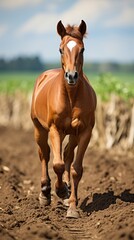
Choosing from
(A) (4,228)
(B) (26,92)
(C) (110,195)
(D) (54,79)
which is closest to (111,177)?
(C) (110,195)

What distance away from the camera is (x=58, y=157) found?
9250mm

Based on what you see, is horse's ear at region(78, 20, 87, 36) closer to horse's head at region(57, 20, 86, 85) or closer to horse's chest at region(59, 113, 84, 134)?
horse's head at region(57, 20, 86, 85)

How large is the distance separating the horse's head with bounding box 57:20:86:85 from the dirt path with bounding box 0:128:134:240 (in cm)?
197

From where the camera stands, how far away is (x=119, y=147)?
57.0 ft

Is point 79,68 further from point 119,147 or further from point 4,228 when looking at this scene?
point 119,147

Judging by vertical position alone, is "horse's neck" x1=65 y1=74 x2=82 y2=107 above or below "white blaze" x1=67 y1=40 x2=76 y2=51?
below

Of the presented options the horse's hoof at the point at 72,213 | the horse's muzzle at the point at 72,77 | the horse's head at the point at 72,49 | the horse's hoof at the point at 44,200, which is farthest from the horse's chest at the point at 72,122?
the horse's hoof at the point at 44,200

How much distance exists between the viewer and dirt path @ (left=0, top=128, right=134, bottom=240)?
7.68 m

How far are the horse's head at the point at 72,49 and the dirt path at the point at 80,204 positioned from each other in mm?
1972

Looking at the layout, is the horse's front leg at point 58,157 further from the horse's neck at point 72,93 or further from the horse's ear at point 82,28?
the horse's ear at point 82,28

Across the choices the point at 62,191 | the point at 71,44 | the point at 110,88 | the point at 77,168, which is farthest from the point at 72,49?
the point at 110,88

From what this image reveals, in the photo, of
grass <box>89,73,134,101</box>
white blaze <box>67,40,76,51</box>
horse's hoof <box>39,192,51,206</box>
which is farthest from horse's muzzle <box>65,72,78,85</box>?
grass <box>89,73,134,101</box>

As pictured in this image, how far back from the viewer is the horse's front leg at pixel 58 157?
9.25 meters

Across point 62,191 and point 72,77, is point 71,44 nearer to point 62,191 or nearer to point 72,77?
point 72,77
